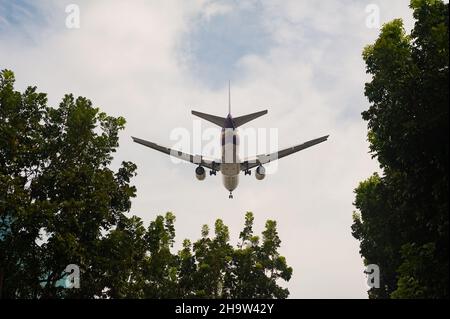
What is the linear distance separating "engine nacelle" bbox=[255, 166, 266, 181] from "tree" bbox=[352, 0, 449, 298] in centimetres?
1262

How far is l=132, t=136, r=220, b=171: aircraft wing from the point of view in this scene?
3941 centimetres

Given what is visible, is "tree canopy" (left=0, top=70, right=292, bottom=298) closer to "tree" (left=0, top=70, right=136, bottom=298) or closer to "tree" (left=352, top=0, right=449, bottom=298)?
"tree" (left=0, top=70, right=136, bottom=298)

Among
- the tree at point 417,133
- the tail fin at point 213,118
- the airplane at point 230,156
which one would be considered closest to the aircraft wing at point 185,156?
the airplane at point 230,156

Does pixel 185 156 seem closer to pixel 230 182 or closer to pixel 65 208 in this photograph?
pixel 230 182

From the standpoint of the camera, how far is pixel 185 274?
150 ft

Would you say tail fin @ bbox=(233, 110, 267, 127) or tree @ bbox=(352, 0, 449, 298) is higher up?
tail fin @ bbox=(233, 110, 267, 127)

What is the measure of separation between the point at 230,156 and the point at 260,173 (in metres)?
3.22

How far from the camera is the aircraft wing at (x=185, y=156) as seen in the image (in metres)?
39.4

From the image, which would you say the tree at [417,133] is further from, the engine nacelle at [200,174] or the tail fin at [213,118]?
the engine nacelle at [200,174]

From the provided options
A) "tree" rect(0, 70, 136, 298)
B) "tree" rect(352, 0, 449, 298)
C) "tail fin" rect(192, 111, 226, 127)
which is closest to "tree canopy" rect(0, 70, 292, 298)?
"tree" rect(0, 70, 136, 298)

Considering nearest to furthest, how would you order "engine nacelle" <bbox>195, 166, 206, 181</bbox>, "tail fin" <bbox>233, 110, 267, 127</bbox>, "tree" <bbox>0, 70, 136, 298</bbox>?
1. "tree" <bbox>0, 70, 136, 298</bbox>
2. "tail fin" <bbox>233, 110, 267, 127</bbox>
3. "engine nacelle" <bbox>195, 166, 206, 181</bbox>

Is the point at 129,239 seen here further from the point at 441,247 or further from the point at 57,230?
the point at 441,247

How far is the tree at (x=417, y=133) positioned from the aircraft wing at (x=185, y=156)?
1529 cm
